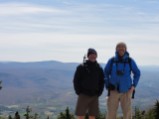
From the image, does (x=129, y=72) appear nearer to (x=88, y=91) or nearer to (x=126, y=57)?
(x=126, y=57)

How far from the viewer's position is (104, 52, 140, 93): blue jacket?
13.4 metres

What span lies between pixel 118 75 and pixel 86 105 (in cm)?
129

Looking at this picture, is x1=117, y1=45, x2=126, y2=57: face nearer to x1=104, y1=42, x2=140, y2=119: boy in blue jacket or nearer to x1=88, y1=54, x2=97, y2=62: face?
x1=104, y1=42, x2=140, y2=119: boy in blue jacket

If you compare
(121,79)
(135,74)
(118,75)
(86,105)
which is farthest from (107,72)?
(86,105)

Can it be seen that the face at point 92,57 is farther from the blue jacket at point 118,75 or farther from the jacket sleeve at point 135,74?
the jacket sleeve at point 135,74

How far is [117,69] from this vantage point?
43.9 ft

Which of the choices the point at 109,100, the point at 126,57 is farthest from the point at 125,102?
the point at 126,57

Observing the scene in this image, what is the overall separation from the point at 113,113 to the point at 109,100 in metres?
0.47

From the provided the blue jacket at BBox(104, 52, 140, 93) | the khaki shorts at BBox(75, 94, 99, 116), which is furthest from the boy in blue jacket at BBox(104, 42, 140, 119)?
the khaki shorts at BBox(75, 94, 99, 116)

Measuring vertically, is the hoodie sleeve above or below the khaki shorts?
above

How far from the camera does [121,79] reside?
13414 mm

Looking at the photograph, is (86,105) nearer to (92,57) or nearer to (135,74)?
(92,57)

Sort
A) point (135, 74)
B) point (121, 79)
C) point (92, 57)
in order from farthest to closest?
point (135, 74), point (121, 79), point (92, 57)

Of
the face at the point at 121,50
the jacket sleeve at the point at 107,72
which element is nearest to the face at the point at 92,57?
the jacket sleeve at the point at 107,72
